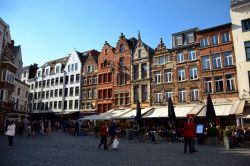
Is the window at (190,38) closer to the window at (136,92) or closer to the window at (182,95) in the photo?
the window at (182,95)

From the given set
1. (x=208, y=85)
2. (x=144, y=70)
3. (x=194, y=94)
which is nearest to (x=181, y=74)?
(x=194, y=94)

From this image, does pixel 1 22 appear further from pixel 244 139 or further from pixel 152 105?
pixel 244 139

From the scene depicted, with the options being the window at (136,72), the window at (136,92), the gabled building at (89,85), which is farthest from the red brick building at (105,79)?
the window at (136,92)

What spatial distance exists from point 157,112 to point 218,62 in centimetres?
936

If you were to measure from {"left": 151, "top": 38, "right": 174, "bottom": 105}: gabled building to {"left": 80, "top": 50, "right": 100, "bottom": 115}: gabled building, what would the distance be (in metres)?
12.6

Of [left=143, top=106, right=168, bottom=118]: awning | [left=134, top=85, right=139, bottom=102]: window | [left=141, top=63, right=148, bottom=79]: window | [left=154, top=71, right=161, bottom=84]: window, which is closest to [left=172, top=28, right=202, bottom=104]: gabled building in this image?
[left=143, top=106, right=168, bottom=118]: awning

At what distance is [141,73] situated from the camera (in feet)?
115

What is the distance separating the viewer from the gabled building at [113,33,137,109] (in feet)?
119

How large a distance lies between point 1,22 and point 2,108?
12.6m

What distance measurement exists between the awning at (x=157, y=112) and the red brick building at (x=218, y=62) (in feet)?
16.2

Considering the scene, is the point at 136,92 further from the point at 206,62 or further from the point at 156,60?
the point at 206,62

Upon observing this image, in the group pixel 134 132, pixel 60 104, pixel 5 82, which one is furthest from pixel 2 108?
pixel 134 132

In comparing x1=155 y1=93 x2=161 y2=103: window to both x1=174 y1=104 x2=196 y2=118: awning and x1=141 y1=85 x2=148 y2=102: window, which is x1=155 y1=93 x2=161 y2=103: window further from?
x1=174 y1=104 x2=196 y2=118: awning

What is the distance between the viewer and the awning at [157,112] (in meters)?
27.4
